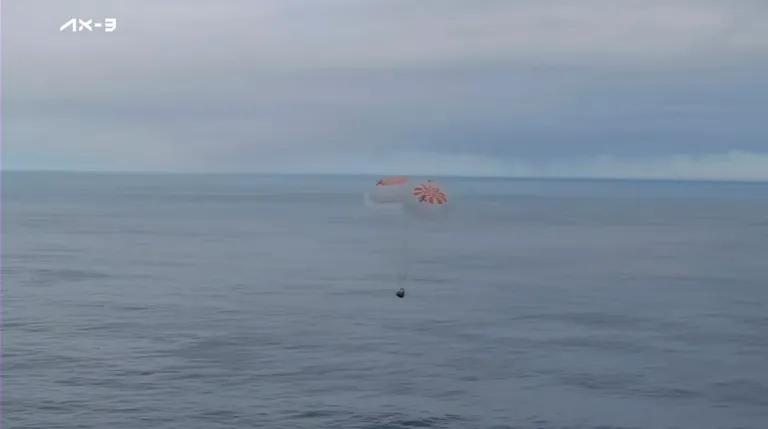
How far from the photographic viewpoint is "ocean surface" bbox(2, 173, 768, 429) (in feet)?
165

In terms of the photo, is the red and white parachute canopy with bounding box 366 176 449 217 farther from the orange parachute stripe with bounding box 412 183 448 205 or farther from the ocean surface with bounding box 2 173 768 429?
the ocean surface with bounding box 2 173 768 429

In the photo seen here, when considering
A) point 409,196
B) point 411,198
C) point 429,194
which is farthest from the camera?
point 409,196

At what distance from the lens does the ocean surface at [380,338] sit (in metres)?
50.4

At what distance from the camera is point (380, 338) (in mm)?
66125

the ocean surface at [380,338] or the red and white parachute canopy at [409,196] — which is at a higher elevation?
the red and white parachute canopy at [409,196]

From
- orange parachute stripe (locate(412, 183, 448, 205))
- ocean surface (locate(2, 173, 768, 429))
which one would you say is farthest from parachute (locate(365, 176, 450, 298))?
ocean surface (locate(2, 173, 768, 429))

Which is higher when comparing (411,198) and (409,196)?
(409,196)

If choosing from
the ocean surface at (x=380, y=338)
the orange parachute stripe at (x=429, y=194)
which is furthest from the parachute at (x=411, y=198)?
the ocean surface at (x=380, y=338)

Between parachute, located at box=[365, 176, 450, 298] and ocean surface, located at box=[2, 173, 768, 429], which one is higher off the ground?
parachute, located at box=[365, 176, 450, 298]

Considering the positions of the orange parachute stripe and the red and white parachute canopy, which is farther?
the orange parachute stripe

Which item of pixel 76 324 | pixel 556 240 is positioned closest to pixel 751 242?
pixel 556 240

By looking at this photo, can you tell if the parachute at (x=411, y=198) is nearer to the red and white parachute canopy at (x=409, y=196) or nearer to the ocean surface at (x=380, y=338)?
the red and white parachute canopy at (x=409, y=196)

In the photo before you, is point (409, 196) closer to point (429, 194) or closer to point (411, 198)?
point (411, 198)

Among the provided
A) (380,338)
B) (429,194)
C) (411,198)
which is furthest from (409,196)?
(380,338)
